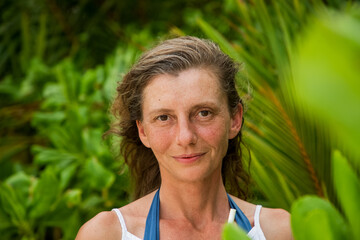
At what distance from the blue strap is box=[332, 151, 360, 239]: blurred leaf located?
0.80m

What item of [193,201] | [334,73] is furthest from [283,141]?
[334,73]

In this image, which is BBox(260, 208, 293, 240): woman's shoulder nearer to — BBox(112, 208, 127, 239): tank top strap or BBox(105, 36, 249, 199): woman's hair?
BBox(105, 36, 249, 199): woman's hair

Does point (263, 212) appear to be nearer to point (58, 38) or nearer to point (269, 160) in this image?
point (269, 160)

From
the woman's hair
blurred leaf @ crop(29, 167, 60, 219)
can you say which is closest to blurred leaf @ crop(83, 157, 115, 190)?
blurred leaf @ crop(29, 167, 60, 219)

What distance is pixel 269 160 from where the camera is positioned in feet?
4.95

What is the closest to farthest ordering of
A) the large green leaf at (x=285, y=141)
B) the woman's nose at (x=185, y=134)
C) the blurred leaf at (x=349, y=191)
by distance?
the blurred leaf at (x=349, y=191) < the woman's nose at (x=185, y=134) < the large green leaf at (x=285, y=141)

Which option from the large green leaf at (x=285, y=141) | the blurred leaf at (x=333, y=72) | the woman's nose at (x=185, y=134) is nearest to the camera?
the blurred leaf at (x=333, y=72)

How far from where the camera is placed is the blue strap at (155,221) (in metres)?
1.12

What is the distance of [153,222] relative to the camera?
1146 mm

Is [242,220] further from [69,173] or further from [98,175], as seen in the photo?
[69,173]

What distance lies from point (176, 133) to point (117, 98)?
0.36 m

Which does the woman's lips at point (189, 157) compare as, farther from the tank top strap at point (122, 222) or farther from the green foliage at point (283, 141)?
the green foliage at point (283, 141)

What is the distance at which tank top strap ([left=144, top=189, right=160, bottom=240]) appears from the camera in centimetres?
112

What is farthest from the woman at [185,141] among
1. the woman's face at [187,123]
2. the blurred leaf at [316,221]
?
the blurred leaf at [316,221]
